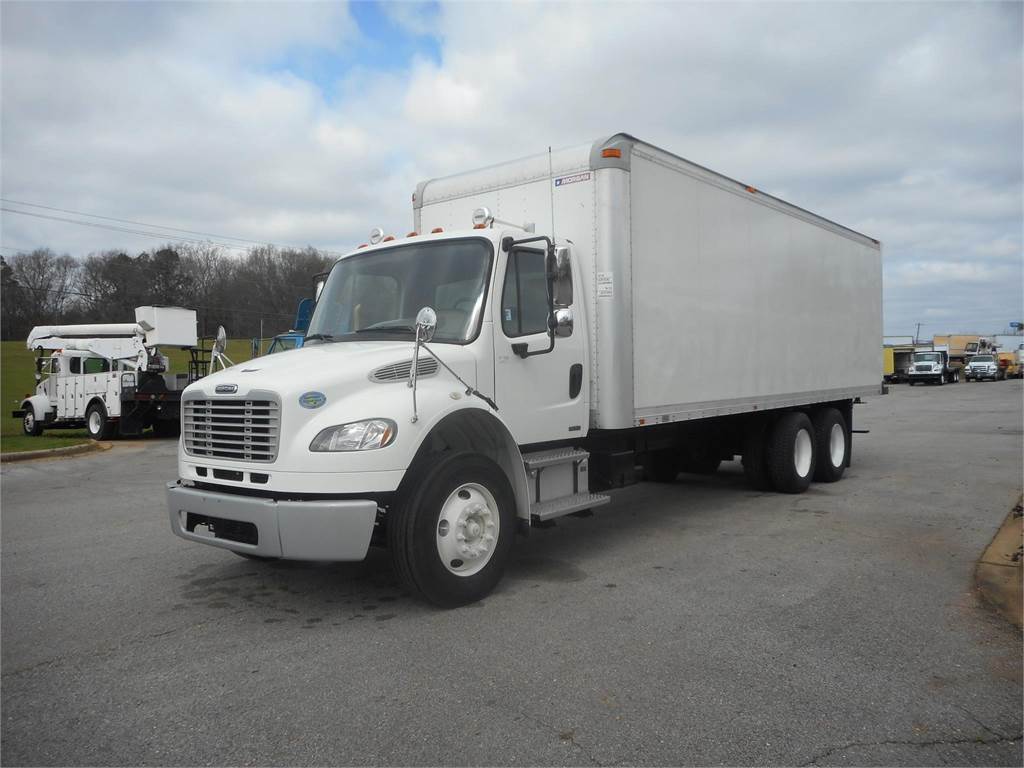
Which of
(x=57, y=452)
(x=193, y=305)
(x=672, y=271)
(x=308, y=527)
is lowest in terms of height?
(x=57, y=452)

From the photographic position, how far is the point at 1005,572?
603 centimetres

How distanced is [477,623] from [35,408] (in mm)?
21549

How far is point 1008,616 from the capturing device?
503 cm

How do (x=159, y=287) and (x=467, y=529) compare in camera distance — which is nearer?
(x=467, y=529)

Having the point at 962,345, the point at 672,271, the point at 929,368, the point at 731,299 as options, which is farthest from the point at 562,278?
the point at 962,345

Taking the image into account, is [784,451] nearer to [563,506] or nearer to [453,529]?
[563,506]

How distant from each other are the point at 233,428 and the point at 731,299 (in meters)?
5.38

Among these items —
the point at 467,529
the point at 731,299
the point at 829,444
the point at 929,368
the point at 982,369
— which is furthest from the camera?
the point at 982,369

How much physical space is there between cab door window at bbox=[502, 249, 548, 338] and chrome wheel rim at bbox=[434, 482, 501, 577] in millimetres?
1275

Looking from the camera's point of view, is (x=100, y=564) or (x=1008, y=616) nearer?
(x=1008, y=616)

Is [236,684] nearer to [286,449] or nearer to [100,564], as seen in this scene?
[286,449]

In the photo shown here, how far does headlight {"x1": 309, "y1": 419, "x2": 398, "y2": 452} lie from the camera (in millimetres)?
4770

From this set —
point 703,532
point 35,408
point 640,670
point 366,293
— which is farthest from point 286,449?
point 35,408

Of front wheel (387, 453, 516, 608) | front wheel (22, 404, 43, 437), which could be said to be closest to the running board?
front wheel (387, 453, 516, 608)
